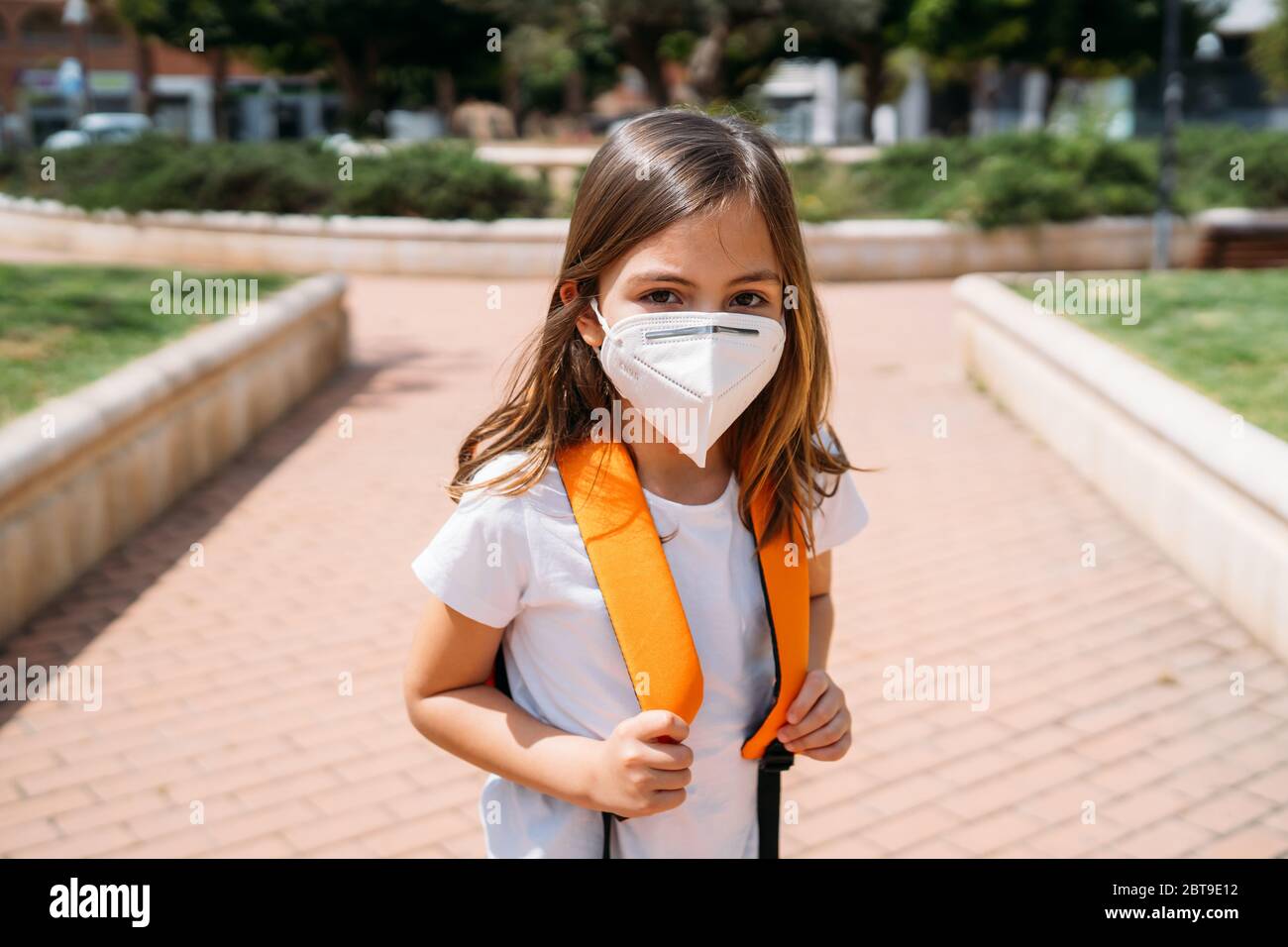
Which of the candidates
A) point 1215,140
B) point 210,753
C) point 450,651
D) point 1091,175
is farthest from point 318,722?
point 1215,140

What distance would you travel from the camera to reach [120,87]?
63.8 meters

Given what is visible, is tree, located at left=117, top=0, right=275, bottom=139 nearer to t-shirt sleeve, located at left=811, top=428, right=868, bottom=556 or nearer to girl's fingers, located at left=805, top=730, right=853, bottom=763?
t-shirt sleeve, located at left=811, top=428, right=868, bottom=556

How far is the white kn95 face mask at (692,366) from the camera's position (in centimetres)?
196

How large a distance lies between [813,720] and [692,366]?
0.57 m

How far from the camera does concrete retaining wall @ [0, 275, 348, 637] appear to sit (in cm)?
546

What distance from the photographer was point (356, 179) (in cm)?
1894

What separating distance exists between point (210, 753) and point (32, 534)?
5.33 ft

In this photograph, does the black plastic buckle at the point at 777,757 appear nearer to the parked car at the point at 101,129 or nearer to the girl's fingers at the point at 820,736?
the girl's fingers at the point at 820,736

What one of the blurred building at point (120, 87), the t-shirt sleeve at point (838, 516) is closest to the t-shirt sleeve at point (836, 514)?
the t-shirt sleeve at point (838, 516)

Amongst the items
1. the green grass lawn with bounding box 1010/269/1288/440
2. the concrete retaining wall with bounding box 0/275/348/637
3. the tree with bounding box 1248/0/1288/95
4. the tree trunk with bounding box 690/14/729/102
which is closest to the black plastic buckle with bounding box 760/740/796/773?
the concrete retaining wall with bounding box 0/275/348/637

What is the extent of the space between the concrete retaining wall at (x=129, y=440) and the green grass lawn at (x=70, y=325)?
192 millimetres

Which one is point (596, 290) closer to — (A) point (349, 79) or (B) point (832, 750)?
(B) point (832, 750)

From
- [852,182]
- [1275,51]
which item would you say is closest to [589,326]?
[852,182]
